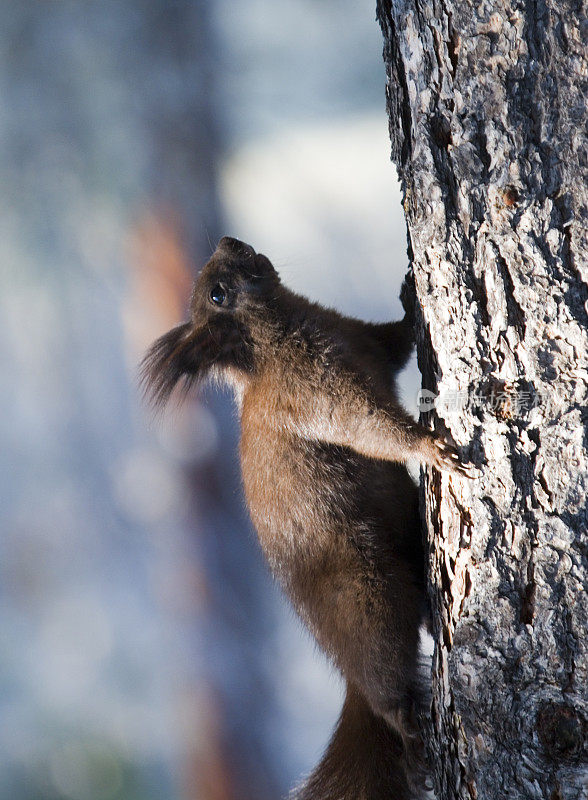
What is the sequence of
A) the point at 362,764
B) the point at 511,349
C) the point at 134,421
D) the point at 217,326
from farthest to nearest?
1. the point at 134,421
2. the point at 217,326
3. the point at 362,764
4. the point at 511,349

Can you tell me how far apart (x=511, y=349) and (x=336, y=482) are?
60 cm

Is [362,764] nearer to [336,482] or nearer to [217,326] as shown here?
[336,482]

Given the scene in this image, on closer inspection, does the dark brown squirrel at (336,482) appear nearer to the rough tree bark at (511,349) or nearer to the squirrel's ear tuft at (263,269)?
the squirrel's ear tuft at (263,269)

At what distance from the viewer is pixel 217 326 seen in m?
1.91

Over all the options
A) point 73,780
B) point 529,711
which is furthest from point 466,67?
point 73,780

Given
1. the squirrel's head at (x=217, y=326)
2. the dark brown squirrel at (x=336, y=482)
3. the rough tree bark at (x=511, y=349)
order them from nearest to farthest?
the rough tree bark at (x=511, y=349) < the dark brown squirrel at (x=336, y=482) < the squirrel's head at (x=217, y=326)

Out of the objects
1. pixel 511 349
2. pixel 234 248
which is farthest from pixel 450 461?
pixel 234 248

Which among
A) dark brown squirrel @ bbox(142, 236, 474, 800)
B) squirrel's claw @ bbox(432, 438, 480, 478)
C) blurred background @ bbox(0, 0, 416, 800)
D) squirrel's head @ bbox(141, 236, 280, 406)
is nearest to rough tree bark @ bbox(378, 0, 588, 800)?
squirrel's claw @ bbox(432, 438, 480, 478)

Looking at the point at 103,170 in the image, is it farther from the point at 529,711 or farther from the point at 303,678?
the point at 529,711

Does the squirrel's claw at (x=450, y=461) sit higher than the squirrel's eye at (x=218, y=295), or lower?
lower

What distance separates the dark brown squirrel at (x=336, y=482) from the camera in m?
1.63

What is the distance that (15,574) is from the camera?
284 centimetres

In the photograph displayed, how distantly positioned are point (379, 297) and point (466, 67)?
1484mm

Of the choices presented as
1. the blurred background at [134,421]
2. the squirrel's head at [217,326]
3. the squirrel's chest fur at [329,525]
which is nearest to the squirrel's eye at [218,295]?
the squirrel's head at [217,326]
